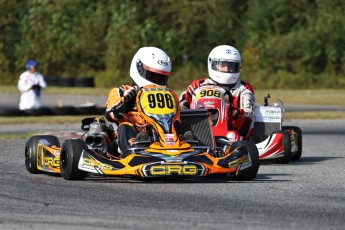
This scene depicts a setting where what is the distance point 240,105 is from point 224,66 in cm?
59

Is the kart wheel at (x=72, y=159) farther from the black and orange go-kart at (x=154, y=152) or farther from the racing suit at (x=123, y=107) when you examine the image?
the racing suit at (x=123, y=107)

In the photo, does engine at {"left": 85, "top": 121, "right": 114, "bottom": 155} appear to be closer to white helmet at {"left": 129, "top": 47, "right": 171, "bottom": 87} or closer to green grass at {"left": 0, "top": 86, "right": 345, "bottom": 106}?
white helmet at {"left": 129, "top": 47, "right": 171, "bottom": 87}

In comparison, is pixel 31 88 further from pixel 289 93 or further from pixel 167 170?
pixel 167 170

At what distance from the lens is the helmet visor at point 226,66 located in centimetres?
1277

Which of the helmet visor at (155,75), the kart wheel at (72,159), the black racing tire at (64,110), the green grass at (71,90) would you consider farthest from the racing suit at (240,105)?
the green grass at (71,90)

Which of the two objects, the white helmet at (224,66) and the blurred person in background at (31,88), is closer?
the white helmet at (224,66)

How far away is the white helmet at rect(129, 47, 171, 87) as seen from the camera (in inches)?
402

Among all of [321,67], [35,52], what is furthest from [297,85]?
[35,52]

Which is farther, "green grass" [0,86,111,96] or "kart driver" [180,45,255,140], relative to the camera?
"green grass" [0,86,111,96]

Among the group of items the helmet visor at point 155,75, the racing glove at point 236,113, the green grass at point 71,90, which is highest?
the helmet visor at point 155,75

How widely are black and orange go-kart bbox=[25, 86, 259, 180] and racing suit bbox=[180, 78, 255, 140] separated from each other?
2.11 meters

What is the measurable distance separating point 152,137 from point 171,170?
762mm

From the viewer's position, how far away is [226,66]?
12.8 meters

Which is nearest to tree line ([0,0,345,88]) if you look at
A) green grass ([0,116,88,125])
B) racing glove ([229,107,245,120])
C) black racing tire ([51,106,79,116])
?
black racing tire ([51,106,79,116])
